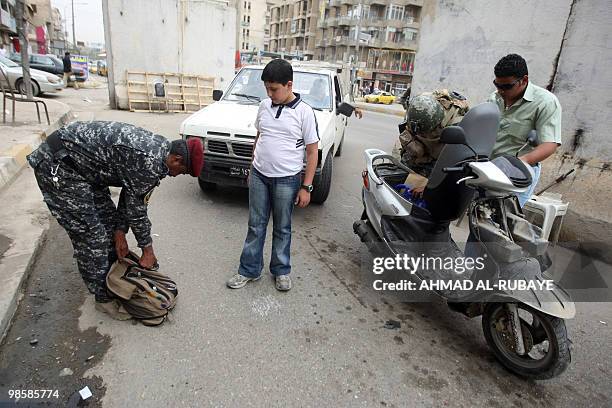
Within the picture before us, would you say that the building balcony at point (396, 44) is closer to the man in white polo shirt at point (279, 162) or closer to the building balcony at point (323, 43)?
the building balcony at point (323, 43)

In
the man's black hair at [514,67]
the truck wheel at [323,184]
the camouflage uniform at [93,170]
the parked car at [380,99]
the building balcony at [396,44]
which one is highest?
the building balcony at [396,44]

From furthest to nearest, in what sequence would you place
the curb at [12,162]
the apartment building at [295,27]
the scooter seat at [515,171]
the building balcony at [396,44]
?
1. the apartment building at [295,27]
2. the building balcony at [396,44]
3. the curb at [12,162]
4. the scooter seat at [515,171]

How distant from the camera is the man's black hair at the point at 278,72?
2.67 meters

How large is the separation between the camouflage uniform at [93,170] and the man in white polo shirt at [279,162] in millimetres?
791

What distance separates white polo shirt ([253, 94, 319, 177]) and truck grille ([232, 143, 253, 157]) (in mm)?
1544

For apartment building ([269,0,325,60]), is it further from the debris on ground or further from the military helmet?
the debris on ground

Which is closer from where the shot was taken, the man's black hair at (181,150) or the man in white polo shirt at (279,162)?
the man's black hair at (181,150)

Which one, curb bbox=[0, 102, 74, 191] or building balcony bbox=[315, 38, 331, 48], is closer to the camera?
curb bbox=[0, 102, 74, 191]

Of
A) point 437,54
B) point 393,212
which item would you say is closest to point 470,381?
point 393,212

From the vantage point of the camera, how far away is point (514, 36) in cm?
530

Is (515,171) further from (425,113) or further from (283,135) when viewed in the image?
(283,135)

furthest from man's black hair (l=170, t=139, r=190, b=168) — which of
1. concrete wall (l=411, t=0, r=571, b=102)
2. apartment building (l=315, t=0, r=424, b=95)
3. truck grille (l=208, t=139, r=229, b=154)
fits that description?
apartment building (l=315, t=0, r=424, b=95)

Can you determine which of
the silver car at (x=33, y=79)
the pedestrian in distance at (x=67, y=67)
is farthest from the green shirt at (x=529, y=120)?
the pedestrian in distance at (x=67, y=67)

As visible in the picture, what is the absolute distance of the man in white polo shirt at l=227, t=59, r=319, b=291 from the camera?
2871 millimetres
